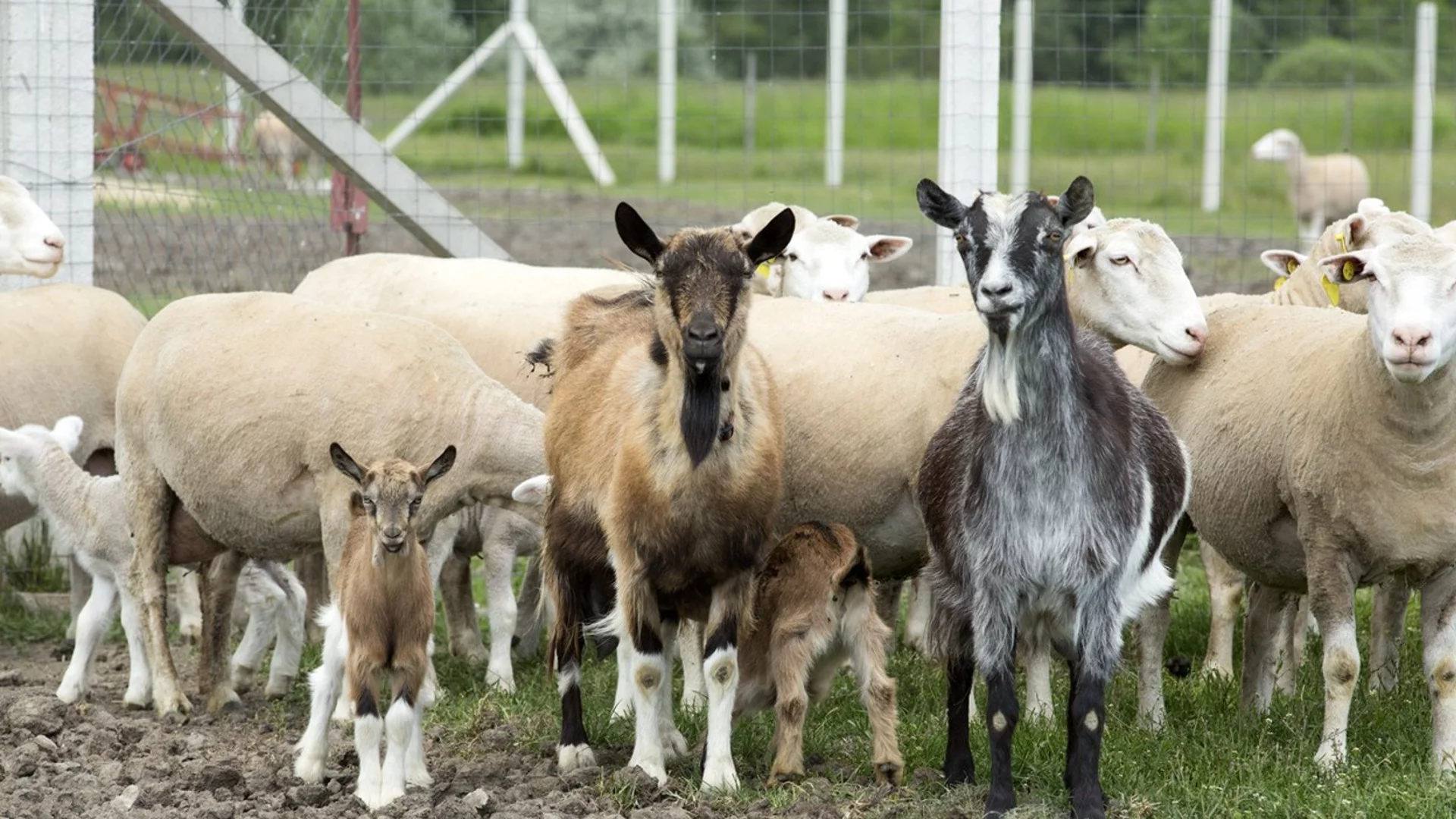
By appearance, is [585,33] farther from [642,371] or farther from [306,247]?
[642,371]

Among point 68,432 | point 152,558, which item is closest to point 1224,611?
point 152,558

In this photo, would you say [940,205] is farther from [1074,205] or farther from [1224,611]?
[1224,611]

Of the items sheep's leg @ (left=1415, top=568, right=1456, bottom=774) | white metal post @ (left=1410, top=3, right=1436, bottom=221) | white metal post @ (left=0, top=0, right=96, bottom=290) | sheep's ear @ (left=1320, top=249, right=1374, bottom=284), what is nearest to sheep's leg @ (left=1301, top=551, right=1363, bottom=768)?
sheep's leg @ (left=1415, top=568, right=1456, bottom=774)

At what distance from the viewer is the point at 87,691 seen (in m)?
7.79

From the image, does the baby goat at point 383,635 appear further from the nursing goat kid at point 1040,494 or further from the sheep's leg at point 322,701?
the nursing goat kid at point 1040,494

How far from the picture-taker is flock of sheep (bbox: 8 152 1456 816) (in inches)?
233

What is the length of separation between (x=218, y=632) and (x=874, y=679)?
9.68 ft

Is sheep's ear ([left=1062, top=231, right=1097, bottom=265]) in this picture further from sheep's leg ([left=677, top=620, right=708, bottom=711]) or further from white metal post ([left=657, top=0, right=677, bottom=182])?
white metal post ([left=657, top=0, right=677, bottom=182])

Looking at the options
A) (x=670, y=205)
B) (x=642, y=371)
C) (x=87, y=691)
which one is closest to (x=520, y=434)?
(x=642, y=371)

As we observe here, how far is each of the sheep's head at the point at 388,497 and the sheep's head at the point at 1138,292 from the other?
278 cm

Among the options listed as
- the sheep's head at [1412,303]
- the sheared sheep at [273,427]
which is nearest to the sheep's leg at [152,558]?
the sheared sheep at [273,427]

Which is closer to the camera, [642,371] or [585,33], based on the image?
[642,371]

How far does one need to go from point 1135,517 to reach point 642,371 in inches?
68.7

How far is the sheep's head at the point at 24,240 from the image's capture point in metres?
9.16
